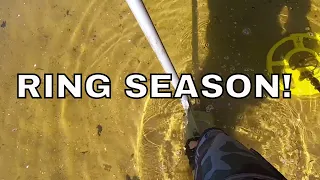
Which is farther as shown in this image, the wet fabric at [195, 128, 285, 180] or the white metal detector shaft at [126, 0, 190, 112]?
the wet fabric at [195, 128, 285, 180]

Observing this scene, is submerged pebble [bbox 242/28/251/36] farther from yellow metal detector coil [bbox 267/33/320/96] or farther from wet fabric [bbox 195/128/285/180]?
wet fabric [bbox 195/128/285/180]

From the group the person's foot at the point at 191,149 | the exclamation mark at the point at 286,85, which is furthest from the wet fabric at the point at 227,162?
the exclamation mark at the point at 286,85

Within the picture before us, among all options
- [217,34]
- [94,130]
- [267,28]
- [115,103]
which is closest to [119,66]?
[115,103]

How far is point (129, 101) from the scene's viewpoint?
1.85 metres

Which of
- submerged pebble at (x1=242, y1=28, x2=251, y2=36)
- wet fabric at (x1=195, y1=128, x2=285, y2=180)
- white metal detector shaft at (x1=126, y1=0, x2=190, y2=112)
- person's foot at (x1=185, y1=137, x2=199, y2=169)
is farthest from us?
submerged pebble at (x1=242, y1=28, x2=251, y2=36)

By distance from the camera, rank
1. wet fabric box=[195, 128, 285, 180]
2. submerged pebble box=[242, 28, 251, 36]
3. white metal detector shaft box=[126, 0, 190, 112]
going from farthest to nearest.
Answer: submerged pebble box=[242, 28, 251, 36]
wet fabric box=[195, 128, 285, 180]
white metal detector shaft box=[126, 0, 190, 112]

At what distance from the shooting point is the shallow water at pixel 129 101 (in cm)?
178

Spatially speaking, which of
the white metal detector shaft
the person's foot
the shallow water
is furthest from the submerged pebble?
the white metal detector shaft

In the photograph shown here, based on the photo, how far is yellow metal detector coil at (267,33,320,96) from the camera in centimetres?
181

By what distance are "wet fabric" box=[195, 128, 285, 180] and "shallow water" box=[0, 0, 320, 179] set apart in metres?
0.30

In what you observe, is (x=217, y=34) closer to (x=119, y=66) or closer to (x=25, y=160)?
(x=119, y=66)

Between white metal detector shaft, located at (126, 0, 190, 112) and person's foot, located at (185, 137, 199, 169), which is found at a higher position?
white metal detector shaft, located at (126, 0, 190, 112)

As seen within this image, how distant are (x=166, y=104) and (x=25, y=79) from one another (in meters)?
0.58

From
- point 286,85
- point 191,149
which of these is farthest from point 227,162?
point 286,85
